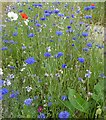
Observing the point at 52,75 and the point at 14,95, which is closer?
the point at 14,95

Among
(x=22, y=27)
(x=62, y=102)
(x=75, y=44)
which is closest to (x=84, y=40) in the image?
(x=75, y=44)

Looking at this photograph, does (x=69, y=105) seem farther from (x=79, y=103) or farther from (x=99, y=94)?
(x=99, y=94)

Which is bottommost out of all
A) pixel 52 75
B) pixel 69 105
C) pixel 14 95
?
pixel 69 105

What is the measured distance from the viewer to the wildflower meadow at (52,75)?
2.24 meters

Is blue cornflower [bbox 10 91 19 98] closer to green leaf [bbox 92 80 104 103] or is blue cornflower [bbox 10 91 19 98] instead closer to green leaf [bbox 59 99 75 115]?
green leaf [bbox 59 99 75 115]

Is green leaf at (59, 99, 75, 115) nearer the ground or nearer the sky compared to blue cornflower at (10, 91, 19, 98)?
nearer the ground

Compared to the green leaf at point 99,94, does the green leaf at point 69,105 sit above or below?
below

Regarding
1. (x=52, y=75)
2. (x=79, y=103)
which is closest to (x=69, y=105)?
(x=79, y=103)

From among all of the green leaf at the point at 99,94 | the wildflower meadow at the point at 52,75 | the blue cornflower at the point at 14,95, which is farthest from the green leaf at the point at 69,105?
the blue cornflower at the point at 14,95

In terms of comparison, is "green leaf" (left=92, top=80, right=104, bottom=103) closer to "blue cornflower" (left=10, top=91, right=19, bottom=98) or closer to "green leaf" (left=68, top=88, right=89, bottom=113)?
"green leaf" (left=68, top=88, right=89, bottom=113)

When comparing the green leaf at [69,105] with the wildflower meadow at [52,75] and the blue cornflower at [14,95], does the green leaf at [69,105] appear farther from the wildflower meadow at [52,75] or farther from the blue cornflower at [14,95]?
the blue cornflower at [14,95]

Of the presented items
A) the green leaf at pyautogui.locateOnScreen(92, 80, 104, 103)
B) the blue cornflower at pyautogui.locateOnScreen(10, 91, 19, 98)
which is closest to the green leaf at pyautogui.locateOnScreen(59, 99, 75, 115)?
the green leaf at pyautogui.locateOnScreen(92, 80, 104, 103)

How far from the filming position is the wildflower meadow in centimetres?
224

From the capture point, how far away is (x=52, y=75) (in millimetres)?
2467
